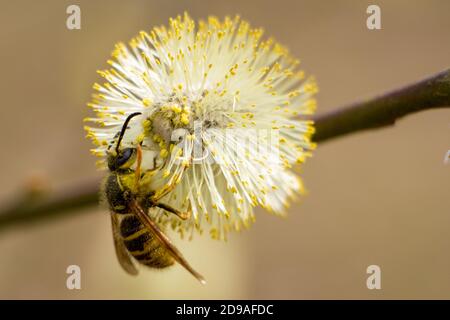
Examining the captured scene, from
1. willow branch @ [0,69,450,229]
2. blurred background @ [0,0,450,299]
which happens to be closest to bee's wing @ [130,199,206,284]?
willow branch @ [0,69,450,229]

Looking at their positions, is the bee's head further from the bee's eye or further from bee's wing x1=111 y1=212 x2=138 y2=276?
bee's wing x1=111 y1=212 x2=138 y2=276

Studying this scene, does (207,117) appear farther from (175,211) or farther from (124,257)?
(124,257)

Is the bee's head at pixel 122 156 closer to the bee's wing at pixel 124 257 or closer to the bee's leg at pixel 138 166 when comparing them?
the bee's leg at pixel 138 166

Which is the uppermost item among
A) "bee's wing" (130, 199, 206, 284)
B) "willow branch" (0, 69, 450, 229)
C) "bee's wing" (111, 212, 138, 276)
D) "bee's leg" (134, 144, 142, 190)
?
"willow branch" (0, 69, 450, 229)

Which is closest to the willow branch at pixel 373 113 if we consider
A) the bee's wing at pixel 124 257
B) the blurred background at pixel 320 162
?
the bee's wing at pixel 124 257

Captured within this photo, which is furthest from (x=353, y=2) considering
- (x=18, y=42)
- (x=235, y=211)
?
(x=235, y=211)
